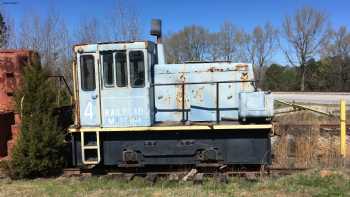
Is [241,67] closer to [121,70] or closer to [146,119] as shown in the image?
[146,119]

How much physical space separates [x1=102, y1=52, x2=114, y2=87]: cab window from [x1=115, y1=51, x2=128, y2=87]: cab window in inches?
4.4

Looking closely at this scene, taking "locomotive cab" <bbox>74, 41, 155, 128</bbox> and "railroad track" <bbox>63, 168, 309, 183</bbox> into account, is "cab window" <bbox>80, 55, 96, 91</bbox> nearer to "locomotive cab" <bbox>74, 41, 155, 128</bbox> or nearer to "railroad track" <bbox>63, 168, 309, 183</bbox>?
"locomotive cab" <bbox>74, 41, 155, 128</bbox>

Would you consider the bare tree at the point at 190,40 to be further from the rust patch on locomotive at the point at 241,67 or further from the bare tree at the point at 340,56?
the rust patch on locomotive at the point at 241,67

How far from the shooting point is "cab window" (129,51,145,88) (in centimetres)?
902

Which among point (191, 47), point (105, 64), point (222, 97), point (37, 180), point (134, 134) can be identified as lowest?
point (37, 180)

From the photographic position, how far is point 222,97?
31.6 ft

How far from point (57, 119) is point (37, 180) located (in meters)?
1.48

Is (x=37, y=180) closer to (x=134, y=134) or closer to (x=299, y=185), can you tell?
(x=134, y=134)

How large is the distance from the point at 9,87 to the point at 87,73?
7.80ft

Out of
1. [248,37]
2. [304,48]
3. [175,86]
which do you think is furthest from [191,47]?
[175,86]

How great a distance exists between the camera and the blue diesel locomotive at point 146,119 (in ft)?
29.5

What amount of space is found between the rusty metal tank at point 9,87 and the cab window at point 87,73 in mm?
1546

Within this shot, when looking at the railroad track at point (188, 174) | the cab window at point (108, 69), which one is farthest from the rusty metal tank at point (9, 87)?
the cab window at point (108, 69)

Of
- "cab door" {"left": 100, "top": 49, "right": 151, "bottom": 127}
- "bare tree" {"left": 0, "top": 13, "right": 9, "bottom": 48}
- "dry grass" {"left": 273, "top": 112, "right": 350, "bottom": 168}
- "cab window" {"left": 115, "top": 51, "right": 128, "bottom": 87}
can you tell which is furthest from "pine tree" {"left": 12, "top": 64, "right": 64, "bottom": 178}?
"bare tree" {"left": 0, "top": 13, "right": 9, "bottom": 48}
